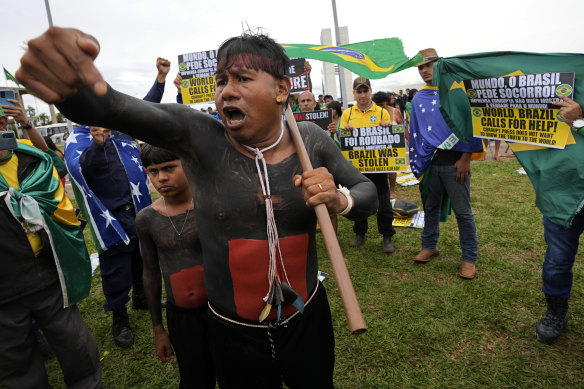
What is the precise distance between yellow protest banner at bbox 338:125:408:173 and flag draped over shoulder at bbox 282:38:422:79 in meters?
1.40

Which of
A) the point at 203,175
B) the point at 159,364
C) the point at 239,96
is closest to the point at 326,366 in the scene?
the point at 203,175

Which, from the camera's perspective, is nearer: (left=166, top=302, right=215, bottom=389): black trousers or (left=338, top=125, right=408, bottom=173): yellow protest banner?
(left=166, top=302, right=215, bottom=389): black trousers

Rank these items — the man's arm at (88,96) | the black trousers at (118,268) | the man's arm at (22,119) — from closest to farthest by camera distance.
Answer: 1. the man's arm at (88,96)
2. the man's arm at (22,119)
3. the black trousers at (118,268)

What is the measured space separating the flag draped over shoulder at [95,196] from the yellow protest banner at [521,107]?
338cm

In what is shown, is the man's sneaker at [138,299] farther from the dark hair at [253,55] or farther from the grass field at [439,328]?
the dark hair at [253,55]

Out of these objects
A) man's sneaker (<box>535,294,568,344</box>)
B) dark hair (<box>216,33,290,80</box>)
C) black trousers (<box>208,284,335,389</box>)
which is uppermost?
dark hair (<box>216,33,290,80</box>)

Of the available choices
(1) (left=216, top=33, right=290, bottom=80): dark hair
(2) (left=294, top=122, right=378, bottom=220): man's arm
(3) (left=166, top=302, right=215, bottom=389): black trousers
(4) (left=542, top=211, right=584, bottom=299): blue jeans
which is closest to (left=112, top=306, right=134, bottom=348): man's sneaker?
(3) (left=166, top=302, right=215, bottom=389): black trousers

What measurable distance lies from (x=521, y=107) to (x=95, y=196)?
3887 mm

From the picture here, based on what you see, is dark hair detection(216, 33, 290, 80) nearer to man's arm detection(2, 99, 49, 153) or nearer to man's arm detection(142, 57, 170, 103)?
man's arm detection(2, 99, 49, 153)

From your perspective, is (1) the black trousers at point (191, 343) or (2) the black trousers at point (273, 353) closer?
(2) the black trousers at point (273, 353)

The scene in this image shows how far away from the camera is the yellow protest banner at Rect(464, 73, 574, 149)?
8.44 ft

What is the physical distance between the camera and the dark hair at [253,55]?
1319 mm

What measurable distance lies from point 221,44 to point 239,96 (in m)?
0.31

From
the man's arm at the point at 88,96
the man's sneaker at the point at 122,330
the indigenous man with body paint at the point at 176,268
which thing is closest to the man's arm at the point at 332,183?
the man's arm at the point at 88,96
